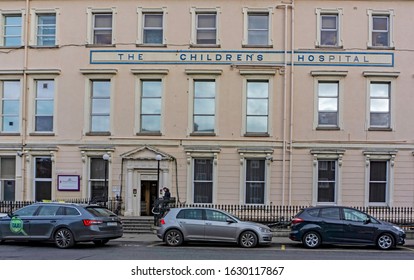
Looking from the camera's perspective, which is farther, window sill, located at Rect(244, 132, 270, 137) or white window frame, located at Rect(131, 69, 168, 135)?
white window frame, located at Rect(131, 69, 168, 135)

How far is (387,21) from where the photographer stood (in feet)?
85.6

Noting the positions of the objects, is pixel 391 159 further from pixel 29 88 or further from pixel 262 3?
pixel 29 88

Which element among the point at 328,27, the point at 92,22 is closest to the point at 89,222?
the point at 92,22

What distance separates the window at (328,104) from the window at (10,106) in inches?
610

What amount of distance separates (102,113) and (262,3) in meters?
9.89

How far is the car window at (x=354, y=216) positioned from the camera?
703 inches

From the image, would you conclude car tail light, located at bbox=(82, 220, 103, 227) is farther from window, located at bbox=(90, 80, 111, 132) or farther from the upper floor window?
the upper floor window

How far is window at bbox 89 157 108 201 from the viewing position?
26375 mm

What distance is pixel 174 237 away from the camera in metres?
18.0

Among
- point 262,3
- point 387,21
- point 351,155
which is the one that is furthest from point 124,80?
point 387,21

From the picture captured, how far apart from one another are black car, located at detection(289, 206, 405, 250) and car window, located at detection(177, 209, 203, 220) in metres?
3.33

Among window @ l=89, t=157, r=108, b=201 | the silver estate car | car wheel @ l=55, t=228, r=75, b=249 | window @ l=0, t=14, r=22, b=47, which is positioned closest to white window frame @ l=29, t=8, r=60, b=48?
window @ l=0, t=14, r=22, b=47

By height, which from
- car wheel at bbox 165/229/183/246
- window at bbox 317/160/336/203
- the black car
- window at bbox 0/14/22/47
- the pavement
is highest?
window at bbox 0/14/22/47

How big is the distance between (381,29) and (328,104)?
4634 millimetres
